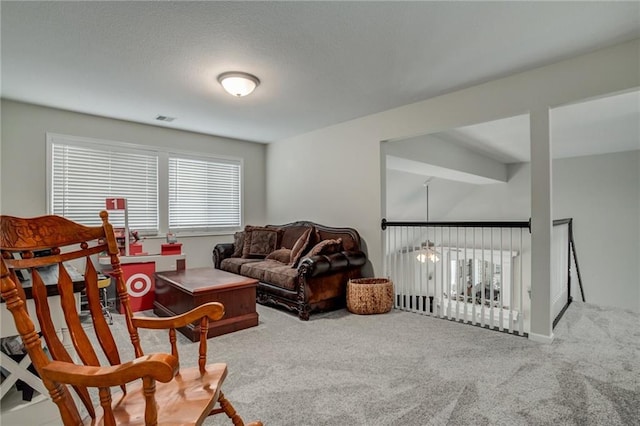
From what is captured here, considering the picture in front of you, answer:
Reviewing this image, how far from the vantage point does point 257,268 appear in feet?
14.0

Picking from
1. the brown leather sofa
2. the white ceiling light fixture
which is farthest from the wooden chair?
the brown leather sofa

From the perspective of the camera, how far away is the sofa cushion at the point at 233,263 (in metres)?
4.62

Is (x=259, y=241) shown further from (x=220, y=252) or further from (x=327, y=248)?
(x=327, y=248)

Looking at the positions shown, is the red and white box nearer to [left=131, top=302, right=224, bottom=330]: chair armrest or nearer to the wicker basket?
the wicker basket

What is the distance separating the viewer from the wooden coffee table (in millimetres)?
3082

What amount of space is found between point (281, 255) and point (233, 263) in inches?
27.2

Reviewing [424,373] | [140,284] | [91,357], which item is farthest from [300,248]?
[91,357]

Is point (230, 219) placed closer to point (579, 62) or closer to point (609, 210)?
point (579, 62)

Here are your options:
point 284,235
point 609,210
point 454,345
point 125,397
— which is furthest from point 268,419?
point 609,210

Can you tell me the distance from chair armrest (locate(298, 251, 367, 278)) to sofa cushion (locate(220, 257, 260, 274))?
1.32 metres

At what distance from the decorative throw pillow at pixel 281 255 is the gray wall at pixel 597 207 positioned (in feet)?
8.19

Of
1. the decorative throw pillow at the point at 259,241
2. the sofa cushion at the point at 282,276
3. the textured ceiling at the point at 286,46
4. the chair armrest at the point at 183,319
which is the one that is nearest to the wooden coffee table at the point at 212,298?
the sofa cushion at the point at 282,276

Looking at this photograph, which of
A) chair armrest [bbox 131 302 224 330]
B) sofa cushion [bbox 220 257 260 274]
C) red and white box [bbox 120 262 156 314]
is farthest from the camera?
sofa cushion [bbox 220 257 260 274]

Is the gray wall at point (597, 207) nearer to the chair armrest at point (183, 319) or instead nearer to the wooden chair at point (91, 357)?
the chair armrest at point (183, 319)
